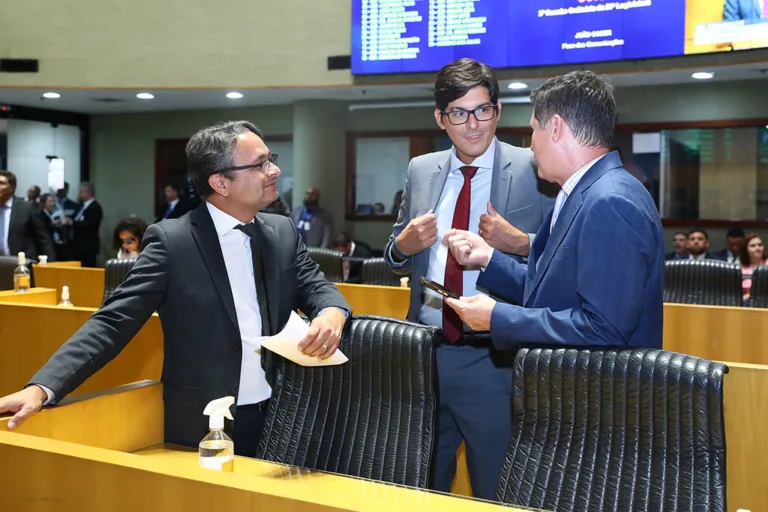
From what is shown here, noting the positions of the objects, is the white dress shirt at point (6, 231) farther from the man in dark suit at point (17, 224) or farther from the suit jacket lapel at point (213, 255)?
the suit jacket lapel at point (213, 255)

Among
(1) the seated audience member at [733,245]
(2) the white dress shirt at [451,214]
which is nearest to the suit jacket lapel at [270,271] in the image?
(2) the white dress shirt at [451,214]

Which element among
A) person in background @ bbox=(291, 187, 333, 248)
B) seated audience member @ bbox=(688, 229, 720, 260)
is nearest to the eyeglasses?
seated audience member @ bbox=(688, 229, 720, 260)

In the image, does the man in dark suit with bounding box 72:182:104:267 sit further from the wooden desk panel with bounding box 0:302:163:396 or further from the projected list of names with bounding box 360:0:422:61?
the wooden desk panel with bounding box 0:302:163:396

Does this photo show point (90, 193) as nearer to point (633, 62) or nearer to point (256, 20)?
point (256, 20)

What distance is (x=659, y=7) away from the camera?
23.1 ft

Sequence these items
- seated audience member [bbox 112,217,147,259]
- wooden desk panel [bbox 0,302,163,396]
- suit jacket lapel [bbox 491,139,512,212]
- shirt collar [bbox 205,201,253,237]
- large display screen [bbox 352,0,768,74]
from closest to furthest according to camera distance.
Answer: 1. shirt collar [bbox 205,201,253,237]
2. suit jacket lapel [bbox 491,139,512,212]
3. wooden desk panel [bbox 0,302,163,396]
4. seated audience member [bbox 112,217,147,259]
5. large display screen [bbox 352,0,768,74]

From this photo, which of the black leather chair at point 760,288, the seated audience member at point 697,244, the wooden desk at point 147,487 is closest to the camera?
the wooden desk at point 147,487

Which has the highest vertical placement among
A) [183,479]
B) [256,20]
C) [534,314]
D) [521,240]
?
[256,20]

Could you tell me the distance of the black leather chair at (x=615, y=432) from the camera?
5.27ft

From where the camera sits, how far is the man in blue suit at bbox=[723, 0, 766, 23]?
21.9 ft

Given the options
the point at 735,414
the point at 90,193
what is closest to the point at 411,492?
the point at 735,414

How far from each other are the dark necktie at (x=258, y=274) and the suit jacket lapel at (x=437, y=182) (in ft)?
1.88

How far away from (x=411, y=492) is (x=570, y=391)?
0.41 metres

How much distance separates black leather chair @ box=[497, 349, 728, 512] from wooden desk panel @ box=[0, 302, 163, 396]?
2.83 metres
